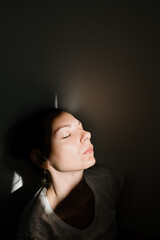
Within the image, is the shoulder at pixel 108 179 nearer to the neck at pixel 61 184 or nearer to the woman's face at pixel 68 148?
the neck at pixel 61 184

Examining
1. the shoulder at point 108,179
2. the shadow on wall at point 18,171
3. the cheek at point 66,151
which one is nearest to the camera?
the cheek at point 66,151

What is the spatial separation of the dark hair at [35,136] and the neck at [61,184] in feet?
0.15

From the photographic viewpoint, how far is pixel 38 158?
0.95 m

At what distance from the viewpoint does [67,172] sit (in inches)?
36.9

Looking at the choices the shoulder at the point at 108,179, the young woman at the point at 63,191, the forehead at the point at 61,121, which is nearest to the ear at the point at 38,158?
the young woman at the point at 63,191

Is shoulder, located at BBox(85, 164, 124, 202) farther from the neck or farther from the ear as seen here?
the ear

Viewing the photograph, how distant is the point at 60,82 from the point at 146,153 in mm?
583

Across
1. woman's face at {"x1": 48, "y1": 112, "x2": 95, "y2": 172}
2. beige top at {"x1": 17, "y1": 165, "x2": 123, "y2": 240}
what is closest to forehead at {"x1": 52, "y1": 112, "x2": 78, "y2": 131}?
woman's face at {"x1": 48, "y1": 112, "x2": 95, "y2": 172}

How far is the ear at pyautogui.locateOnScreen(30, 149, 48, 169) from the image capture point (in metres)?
0.94

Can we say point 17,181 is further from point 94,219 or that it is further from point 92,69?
point 92,69

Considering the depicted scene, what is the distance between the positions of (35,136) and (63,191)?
30 cm

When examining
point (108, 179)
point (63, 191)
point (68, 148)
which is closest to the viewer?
point (68, 148)

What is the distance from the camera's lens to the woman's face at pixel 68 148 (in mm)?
877

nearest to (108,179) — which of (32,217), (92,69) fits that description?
(32,217)
